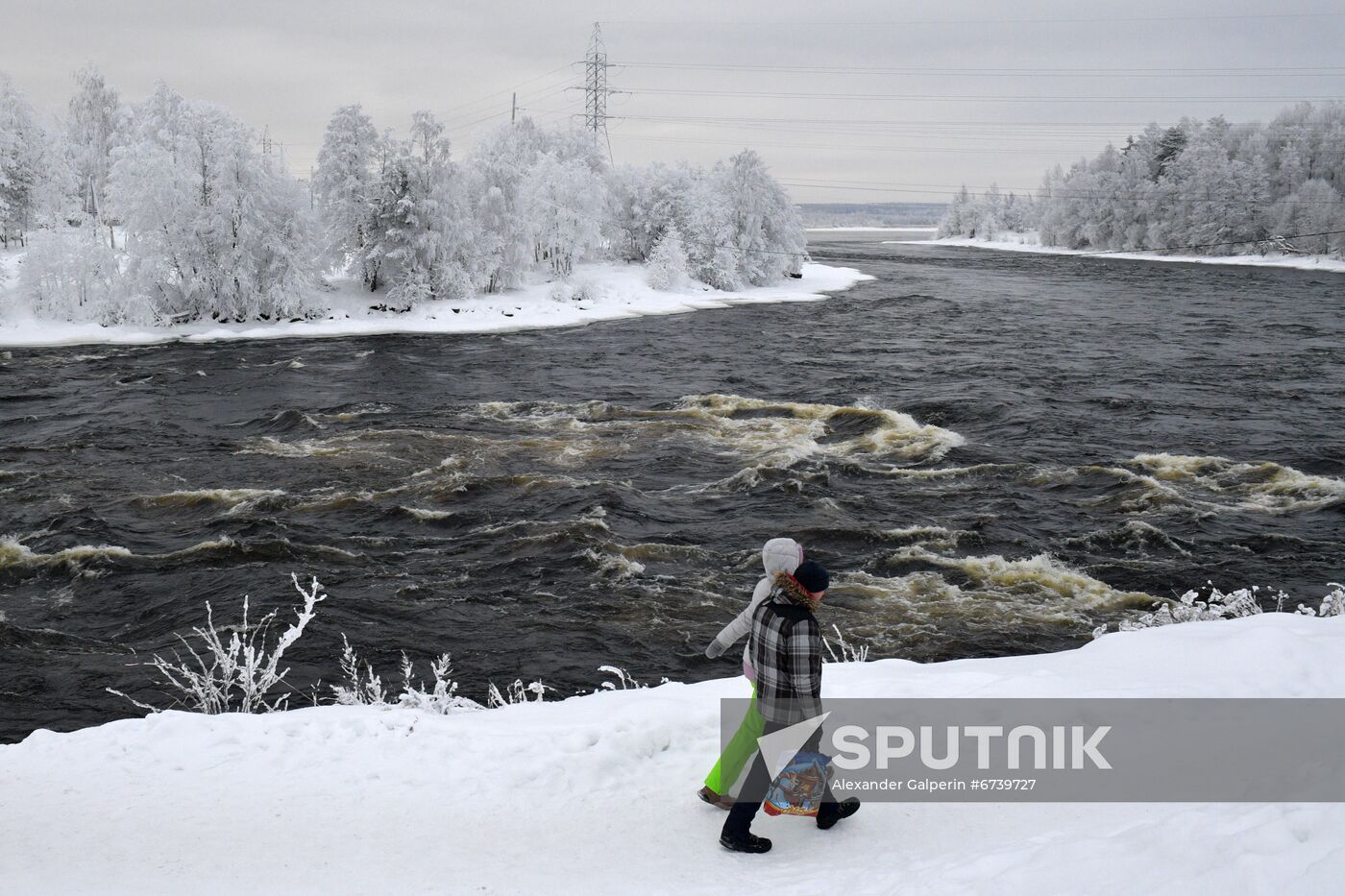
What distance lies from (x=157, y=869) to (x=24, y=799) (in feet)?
5.80

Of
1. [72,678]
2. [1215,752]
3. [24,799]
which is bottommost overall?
[72,678]

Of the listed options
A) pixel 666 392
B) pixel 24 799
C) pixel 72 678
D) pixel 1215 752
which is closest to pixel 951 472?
pixel 666 392

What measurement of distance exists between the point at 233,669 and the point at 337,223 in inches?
1850

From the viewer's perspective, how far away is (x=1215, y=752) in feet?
21.8

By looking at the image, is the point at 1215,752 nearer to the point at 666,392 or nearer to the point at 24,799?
the point at 24,799

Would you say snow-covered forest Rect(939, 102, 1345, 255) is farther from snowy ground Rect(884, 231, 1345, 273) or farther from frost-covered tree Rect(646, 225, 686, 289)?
frost-covered tree Rect(646, 225, 686, 289)

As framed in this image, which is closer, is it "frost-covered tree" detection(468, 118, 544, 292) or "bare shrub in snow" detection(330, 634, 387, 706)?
"bare shrub in snow" detection(330, 634, 387, 706)

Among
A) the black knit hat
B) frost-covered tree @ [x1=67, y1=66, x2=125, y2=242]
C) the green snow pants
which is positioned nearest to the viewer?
the black knit hat

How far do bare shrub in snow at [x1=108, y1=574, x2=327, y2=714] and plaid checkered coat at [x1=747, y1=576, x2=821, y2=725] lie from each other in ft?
15.5

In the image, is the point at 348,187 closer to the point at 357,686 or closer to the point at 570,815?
the point at 357,686

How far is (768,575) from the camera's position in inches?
234

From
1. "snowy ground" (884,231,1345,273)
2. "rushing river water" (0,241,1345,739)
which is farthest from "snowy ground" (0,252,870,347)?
"snowy ground" (884,231,1345,273)

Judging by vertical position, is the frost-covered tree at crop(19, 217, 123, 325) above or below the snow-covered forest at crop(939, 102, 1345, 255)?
below

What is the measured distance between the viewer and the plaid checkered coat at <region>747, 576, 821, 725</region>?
5.91m
